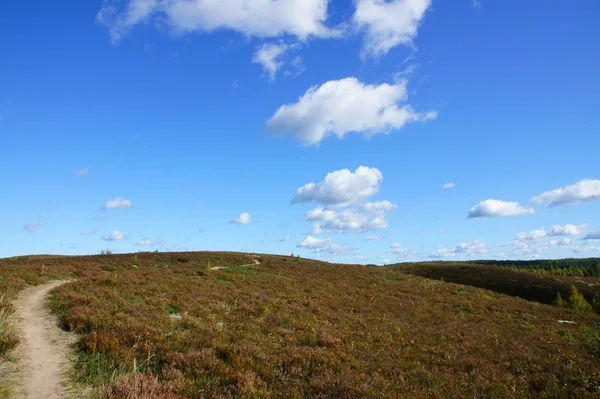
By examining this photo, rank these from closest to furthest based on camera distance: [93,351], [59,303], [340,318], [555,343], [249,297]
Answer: [93,351]
[59,303]
[555,343]
[340,318]
[249,297]

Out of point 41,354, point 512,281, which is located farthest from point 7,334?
point 512,281

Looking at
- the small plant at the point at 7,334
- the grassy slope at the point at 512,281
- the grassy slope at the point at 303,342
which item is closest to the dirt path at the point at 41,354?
the small plant at the point at 7,334

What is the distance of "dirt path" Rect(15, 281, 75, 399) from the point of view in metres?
8.40

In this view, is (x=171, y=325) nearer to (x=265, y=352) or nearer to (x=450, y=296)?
(x=265, y=352)

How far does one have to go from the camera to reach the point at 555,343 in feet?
62.8

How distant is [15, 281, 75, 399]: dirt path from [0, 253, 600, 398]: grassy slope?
0.53 m

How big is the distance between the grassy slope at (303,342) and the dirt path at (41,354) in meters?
0.53

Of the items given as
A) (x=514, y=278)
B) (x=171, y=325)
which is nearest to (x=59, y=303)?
(x=171, y=325)

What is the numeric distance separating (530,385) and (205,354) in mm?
11305

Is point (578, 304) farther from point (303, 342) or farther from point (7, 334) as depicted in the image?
point (7, 334)

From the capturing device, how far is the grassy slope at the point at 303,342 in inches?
392

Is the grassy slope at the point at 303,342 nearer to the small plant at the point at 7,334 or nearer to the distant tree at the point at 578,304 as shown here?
the small plant at the point at 7,334

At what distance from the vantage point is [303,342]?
14734mm

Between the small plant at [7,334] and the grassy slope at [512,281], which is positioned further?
the grassy slope at [512,281]
